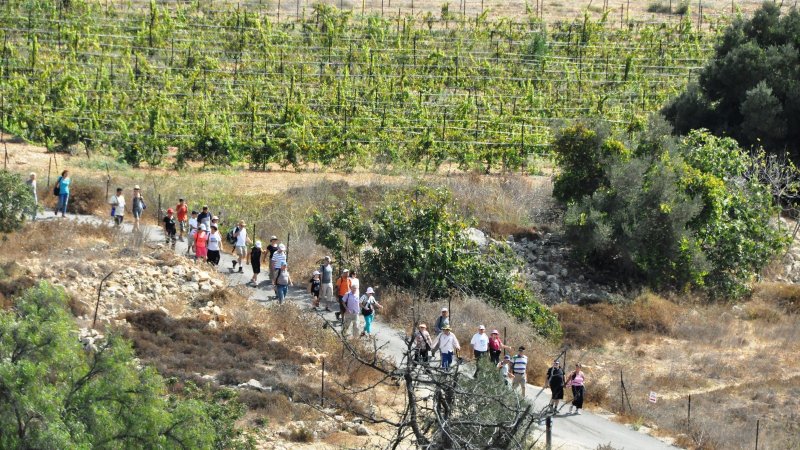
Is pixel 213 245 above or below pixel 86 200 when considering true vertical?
below

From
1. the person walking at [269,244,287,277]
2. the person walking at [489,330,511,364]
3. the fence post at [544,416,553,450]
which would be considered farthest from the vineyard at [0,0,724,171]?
the fence post at [544,416,553,450]

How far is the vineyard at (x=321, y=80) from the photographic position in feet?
144

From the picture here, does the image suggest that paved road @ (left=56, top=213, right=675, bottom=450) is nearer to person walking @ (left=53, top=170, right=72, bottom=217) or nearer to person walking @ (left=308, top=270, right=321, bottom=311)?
person walking @ (left=308, top=270, right=321, bottom=311)

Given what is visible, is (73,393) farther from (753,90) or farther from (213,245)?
(753,90)

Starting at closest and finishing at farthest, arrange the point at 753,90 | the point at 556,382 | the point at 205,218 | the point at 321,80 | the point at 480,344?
the point at 556,382 → the point at 480,344 → the point at 205,218 → the point at 753,90 → the point at 321,80

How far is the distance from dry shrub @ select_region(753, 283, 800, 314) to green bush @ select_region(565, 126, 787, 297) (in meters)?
0.48

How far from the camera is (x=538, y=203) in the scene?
39.0m

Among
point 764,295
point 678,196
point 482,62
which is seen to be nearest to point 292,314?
point 678,196

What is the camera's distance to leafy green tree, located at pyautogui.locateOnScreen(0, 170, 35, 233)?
2962cm

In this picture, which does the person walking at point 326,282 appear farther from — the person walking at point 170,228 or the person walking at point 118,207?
the person walking at point 118,207

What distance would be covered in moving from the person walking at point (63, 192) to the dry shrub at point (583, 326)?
11653 millimetres

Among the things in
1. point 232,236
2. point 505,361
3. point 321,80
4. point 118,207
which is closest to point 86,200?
point 118,207

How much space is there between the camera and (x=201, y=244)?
95.9 ft

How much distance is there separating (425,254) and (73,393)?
43.6 feet
